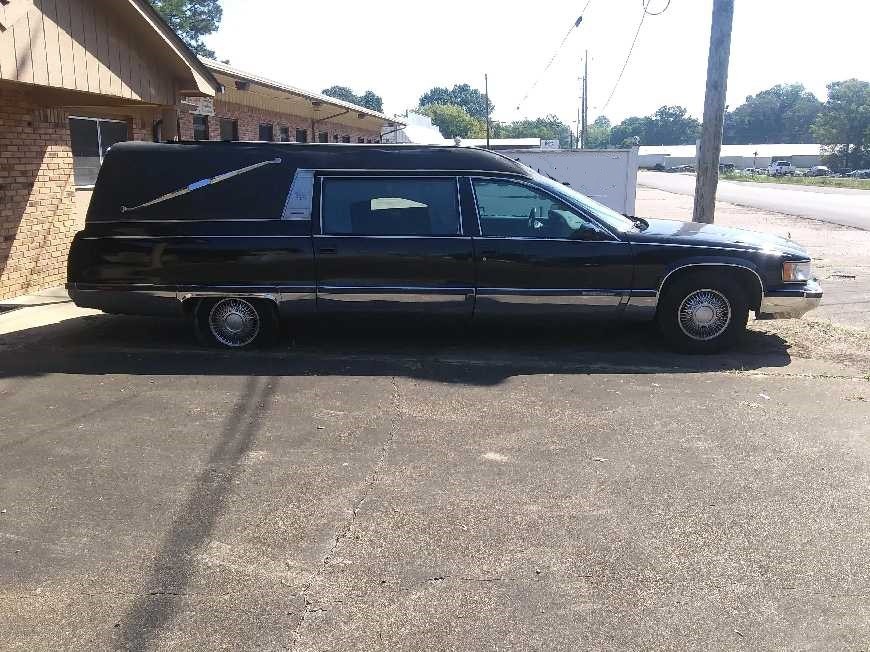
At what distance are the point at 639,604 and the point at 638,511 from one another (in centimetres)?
89

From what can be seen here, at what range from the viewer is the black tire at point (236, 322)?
24.7ft

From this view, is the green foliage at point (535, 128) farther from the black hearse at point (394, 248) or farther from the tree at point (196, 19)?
the black hearse at point (394, 248)

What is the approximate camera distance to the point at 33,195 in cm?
970

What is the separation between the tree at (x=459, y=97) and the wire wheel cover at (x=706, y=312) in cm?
18219

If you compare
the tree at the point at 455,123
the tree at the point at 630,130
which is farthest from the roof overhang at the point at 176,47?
the tree at the point at 630,130

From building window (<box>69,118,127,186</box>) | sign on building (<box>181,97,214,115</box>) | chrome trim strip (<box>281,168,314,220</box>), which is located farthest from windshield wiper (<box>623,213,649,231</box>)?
building window (<box>69,118,127,186</box>)

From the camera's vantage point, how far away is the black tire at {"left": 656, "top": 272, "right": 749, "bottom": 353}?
728 cm

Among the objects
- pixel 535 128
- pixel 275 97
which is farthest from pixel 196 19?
pixel 535 128

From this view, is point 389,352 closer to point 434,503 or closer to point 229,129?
point 434,503

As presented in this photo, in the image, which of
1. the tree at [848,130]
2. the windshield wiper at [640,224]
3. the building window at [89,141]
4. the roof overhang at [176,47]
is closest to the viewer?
the windshield wiper at [640,224]

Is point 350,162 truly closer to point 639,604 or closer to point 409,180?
point 409,180

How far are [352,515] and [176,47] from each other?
7933 millimetres

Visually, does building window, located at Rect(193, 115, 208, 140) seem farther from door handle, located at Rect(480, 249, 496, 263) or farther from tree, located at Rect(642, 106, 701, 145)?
tree, located at Rect(642, 106, 701, 145)

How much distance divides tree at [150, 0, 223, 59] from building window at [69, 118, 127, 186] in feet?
163
